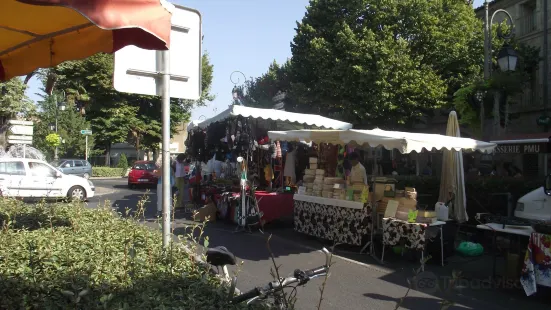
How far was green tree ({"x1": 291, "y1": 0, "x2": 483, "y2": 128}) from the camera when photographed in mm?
20422

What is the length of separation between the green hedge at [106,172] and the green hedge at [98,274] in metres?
32.4

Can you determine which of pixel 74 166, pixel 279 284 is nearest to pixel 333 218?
pixel 279 284

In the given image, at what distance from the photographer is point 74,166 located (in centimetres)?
2717

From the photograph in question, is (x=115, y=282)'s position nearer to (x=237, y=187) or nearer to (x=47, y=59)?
(x=47, y=59)

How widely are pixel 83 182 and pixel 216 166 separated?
6.04m

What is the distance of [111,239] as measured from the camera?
376 cm

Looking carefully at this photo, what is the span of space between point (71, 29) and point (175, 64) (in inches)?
34.2

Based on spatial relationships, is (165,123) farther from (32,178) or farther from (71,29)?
(32,178)

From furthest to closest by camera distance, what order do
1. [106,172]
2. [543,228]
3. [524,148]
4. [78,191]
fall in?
[106,172] < [78,191] < [524,148] < [543,228]

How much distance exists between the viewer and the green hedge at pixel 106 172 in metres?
34.0

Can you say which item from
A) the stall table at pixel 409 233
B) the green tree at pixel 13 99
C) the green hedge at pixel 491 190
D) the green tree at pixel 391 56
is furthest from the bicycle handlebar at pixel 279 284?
the green tree at pixel 13 99

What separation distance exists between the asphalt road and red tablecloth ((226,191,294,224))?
809 mm

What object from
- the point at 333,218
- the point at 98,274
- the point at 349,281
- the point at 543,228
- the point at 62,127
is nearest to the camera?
the point at 98,274

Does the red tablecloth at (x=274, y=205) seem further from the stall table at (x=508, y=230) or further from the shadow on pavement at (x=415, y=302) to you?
the stall table at (x=508, y=230)
